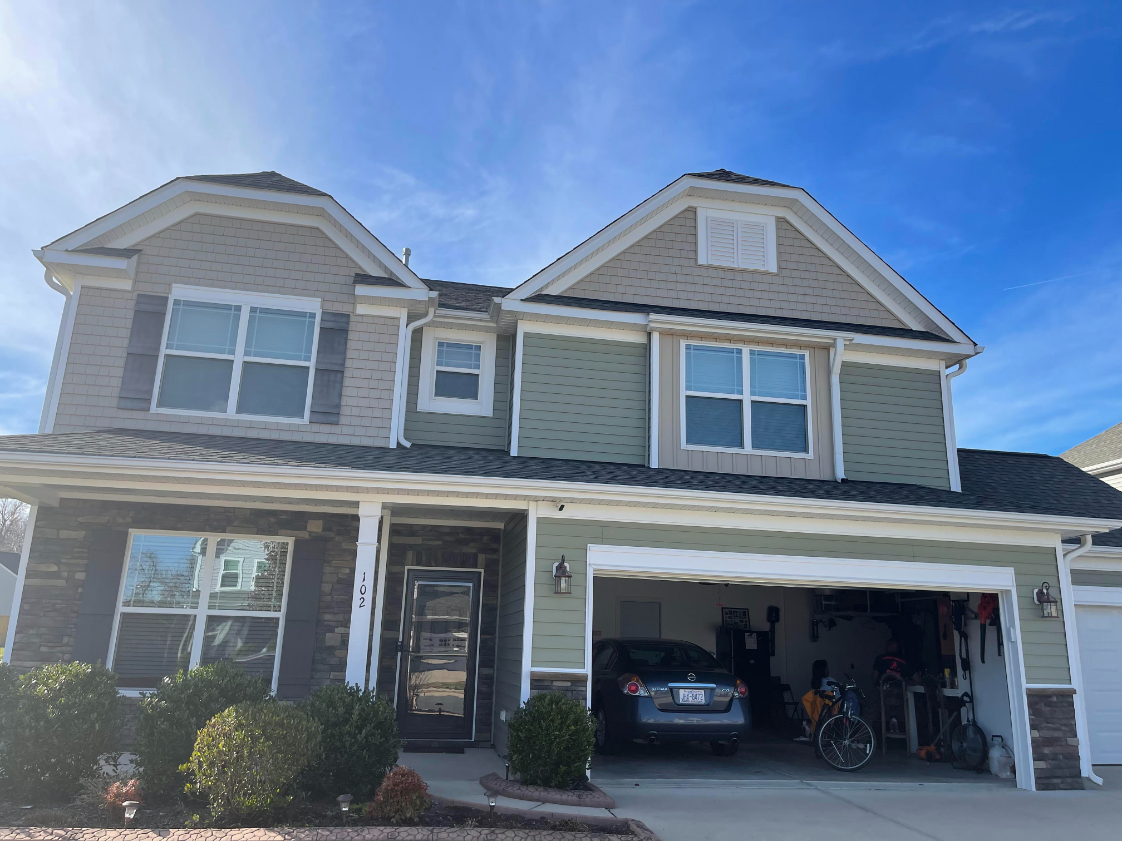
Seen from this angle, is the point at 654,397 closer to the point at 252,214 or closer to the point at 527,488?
the point at 527,488

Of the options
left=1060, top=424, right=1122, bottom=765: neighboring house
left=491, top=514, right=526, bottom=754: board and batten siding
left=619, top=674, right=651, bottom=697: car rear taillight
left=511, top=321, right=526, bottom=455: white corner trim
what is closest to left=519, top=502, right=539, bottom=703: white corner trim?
left=491, top=514, right=526, bottom=754: board and batten siding

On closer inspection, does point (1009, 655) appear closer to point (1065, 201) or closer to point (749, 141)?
point (749, 141)

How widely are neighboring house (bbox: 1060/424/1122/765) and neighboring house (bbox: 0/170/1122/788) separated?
2.90 feet

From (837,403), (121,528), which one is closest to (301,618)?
(121,528)

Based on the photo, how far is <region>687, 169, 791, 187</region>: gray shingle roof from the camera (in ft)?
35.8

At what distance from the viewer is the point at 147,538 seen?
8.80 metres

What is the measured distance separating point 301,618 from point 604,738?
3.71 meters

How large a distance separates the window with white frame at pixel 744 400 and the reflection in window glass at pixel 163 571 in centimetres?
588

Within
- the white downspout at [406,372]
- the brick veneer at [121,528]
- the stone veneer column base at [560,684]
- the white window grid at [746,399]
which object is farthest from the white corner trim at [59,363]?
the white window grid at [746,399]

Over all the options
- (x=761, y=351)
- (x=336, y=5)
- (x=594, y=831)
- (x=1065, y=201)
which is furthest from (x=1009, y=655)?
(x=1065, y=201)

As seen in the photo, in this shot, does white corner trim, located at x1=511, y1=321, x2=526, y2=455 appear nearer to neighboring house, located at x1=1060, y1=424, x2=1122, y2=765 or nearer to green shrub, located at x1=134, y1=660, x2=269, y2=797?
green shrub, located at x1=134, y1=660, x2=269, y2=797

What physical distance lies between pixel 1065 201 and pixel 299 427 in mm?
16512

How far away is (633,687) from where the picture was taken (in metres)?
8.52

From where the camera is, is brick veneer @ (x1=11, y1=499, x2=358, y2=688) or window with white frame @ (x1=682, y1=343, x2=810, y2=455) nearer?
brick veneer @ (x1=11, y1=499, x2=358, y2=688)
